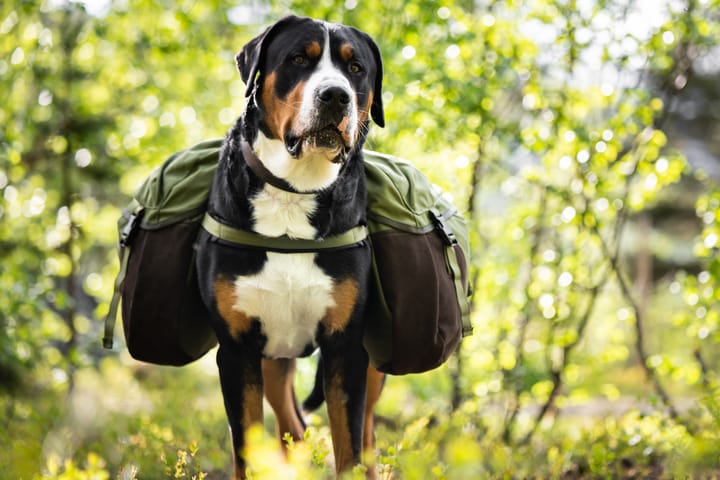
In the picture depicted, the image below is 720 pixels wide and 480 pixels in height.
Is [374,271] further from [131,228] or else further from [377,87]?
[131,228]

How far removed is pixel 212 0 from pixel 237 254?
10.4 ft

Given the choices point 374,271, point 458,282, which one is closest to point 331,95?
point 374,271

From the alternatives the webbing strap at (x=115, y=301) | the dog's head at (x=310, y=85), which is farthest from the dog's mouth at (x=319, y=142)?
the webbing strap at (x=115, y=301)

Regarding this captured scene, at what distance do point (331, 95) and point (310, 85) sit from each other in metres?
0.10

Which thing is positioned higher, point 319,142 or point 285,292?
point 319,142

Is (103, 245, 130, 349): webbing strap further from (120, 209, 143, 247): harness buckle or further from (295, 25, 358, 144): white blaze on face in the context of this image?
(295, 25, 358, 144): white blaze on face

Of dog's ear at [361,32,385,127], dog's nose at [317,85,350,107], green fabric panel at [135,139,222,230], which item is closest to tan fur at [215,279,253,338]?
green fabric panel at [135,139,222,230]

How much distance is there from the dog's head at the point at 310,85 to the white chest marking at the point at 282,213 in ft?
0.57

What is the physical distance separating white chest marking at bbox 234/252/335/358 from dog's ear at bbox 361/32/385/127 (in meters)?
0.76

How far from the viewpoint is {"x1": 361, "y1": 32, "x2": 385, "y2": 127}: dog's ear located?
10.7 feet

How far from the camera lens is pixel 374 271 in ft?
10.4

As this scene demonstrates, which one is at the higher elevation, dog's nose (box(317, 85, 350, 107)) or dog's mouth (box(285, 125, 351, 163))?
dog's nose (box(317, 85, 350, 107))

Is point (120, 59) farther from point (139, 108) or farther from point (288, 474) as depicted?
point (288, 474)

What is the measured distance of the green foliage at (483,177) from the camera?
15.1 ft
